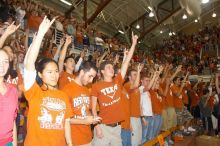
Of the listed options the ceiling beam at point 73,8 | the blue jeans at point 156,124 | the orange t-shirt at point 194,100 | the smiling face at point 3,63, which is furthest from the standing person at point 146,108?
the ceiling beam at point 73,8

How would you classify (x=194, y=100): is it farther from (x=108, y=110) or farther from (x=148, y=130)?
(x=108, y=110)

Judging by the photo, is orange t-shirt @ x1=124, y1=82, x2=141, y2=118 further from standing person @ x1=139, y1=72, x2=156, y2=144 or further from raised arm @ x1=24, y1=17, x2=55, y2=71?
raised arm @ x1=24, y1=17, x2=55, y2=71

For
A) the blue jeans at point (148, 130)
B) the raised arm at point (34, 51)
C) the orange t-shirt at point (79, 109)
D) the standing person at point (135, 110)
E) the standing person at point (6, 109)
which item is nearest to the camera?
the standing person at point (6, 109)

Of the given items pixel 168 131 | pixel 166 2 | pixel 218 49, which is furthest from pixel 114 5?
pixel 168 131

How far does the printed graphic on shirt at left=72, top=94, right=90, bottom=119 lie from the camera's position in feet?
10.8

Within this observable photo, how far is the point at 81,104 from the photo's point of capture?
336 centimetres

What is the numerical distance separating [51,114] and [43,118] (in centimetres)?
8

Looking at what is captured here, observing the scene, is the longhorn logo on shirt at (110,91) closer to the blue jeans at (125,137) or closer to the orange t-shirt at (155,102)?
the blue jeans at (125,137)

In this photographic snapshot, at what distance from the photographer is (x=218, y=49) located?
20781 millimetres

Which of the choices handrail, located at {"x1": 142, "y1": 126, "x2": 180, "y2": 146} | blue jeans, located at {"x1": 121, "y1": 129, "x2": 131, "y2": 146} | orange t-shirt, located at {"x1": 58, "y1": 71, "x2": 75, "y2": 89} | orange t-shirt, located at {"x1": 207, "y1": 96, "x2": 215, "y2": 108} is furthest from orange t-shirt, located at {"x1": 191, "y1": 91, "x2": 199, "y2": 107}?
orange t-shirt, located at {"x1": 58, "y1": 71, "x2": 75, "y2": 89}

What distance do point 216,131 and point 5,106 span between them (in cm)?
974

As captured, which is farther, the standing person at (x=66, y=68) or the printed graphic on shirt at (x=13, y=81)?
the standing person at (x=66, y=68)

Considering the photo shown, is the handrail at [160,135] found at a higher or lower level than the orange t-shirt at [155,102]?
lower

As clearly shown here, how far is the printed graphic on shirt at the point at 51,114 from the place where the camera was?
103 inches
